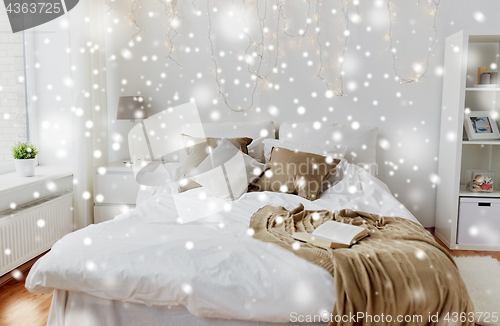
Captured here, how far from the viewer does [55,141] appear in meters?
3.15

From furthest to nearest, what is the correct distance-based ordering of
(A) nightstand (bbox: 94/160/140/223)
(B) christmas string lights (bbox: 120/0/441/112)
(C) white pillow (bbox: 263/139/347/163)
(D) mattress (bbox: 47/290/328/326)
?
(B) christmas string lights (bbox: 120/0/441/112) < (A) nightstand (bbox: 94/160/140/223) < (C) white pillow (bbox: 263/139/347/163) < (D) mattress (bbox: 47/290/328/326)

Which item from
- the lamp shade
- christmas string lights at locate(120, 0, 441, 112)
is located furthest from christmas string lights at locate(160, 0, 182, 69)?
the lamp shade

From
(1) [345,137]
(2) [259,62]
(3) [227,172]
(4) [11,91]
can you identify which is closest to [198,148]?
(3) [227,172]

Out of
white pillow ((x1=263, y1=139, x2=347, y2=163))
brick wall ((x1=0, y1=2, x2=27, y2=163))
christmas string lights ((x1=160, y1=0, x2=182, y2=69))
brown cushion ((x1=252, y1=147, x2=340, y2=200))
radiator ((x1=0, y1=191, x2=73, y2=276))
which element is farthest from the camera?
christmas string lights ((x1=160, y1=0, x2=182, y2=69))

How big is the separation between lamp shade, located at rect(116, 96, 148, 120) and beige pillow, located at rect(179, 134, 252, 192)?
1.86ft

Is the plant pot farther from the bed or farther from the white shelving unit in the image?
the white shelving unit

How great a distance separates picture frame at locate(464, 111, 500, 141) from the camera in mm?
2766

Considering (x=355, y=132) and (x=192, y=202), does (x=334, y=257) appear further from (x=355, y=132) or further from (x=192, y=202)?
(x=355, y=132)

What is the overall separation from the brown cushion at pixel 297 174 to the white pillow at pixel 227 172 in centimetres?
10

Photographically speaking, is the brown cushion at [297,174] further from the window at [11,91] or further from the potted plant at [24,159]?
the window at [11,91]

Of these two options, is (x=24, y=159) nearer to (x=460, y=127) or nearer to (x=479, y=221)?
(x=460, y=127)

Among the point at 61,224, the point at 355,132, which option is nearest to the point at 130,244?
the point at 61,224

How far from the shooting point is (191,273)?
1266 mm

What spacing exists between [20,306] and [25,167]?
103 cm
